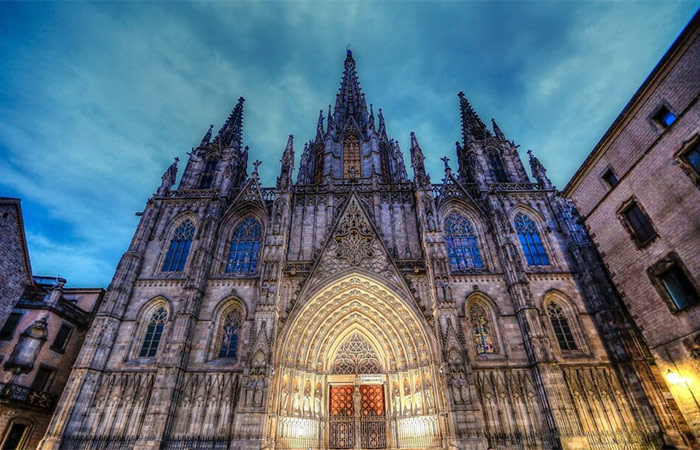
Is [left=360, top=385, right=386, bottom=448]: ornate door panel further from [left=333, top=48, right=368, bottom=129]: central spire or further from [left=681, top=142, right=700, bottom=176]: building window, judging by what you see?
[left=333, top=48, right=368, bottom=129]: central spire

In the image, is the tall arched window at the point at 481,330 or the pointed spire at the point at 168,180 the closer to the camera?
the tall arched window at the point at 481,330

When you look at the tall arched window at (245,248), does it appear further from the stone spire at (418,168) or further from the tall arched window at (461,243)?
the tall arched window at (461,243)

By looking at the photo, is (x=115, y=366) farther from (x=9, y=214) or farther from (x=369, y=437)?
(x=369, y=437)

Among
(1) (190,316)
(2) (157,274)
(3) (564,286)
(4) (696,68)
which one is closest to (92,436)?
(1) (190,316)

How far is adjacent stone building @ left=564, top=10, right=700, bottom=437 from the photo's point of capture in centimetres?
1155

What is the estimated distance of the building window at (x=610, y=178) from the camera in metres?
14.9

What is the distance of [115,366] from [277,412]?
8.44 meters

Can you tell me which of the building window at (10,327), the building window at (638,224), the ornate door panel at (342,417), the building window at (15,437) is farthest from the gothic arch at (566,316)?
the building window at (10,327)

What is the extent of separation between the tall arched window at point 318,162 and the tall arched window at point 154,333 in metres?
13.4

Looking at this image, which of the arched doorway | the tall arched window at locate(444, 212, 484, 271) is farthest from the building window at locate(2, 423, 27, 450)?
the tall arched window at locate(444, 212, 484, 271)

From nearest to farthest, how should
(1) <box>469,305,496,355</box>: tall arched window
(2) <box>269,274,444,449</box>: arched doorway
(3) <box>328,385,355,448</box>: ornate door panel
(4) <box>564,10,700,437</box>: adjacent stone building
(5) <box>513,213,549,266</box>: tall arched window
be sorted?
(4) <box>564,10,700,437</box>: adjacent stone building, (2) <box>269,274,444,449</box>: arched doorway, (3) <box>328,385,355,448</box>: ornate door panel, (1) <box>469,305,496,355</box>: tall arched window, (5) <box>513,213,549,266</box>: tall arched window

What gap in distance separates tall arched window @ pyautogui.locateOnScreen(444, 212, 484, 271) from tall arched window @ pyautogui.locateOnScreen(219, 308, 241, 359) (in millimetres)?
12238

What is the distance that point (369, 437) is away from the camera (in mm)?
14336

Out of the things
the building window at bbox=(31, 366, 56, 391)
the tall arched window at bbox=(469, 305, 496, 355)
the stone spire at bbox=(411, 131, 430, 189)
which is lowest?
the building window at bbox=(31, 366, 56, 391)
